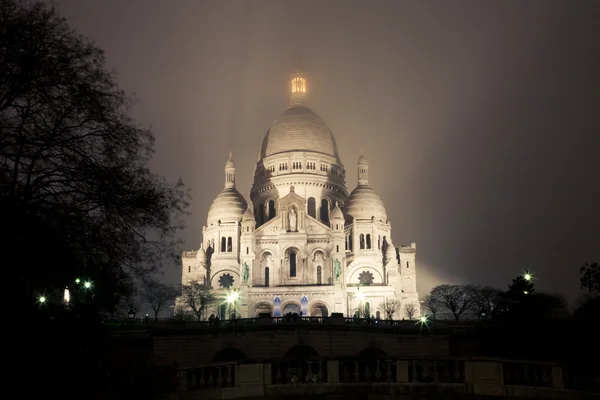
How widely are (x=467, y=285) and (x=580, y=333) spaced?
61.3m

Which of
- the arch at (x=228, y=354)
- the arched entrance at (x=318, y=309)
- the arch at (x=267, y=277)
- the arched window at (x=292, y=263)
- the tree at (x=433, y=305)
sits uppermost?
the arched window at (x=292, y=263)

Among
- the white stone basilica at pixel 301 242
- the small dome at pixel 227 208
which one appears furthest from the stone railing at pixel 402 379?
the small dome at pixel 227 208

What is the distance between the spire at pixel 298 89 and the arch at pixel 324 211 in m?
24.2

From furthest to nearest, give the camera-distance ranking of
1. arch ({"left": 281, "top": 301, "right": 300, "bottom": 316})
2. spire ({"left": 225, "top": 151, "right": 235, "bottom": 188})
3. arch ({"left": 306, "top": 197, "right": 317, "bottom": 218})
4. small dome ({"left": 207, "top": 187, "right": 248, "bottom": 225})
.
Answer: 1. spire ({"left": 225, "top": 151, "right": 235, "bottom": 188})
2. arch ({"left": 306, "top": 197, "right": 317, "bottom": 218})
3. small dome ({"left": 207, "top": 187, "right": 248, "bottom": 225})
4. arch ({"left": 281, "top": 301, "right": 300, "bottom": 316})

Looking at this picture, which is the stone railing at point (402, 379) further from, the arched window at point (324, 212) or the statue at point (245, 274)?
the arched window at point (324, 212)

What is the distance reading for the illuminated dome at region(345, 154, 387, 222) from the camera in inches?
4587

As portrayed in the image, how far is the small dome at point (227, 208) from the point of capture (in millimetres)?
117938

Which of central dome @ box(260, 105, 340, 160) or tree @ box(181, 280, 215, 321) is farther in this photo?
central dome @ box(260, 105, 340, 160)

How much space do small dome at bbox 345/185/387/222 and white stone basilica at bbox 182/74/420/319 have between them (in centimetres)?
16

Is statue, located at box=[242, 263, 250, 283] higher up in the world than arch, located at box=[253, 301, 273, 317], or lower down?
higher up

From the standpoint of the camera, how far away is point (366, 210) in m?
117

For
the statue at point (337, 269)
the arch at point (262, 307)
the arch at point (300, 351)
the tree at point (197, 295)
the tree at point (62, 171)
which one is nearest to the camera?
the tree at point (62, 171)

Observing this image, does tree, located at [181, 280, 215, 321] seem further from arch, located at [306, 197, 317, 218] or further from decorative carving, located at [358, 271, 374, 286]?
arch, located at [306, 197, 317, 218]

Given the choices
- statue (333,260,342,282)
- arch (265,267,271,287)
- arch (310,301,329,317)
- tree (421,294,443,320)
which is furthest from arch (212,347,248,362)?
tree (421,294,443,320)
